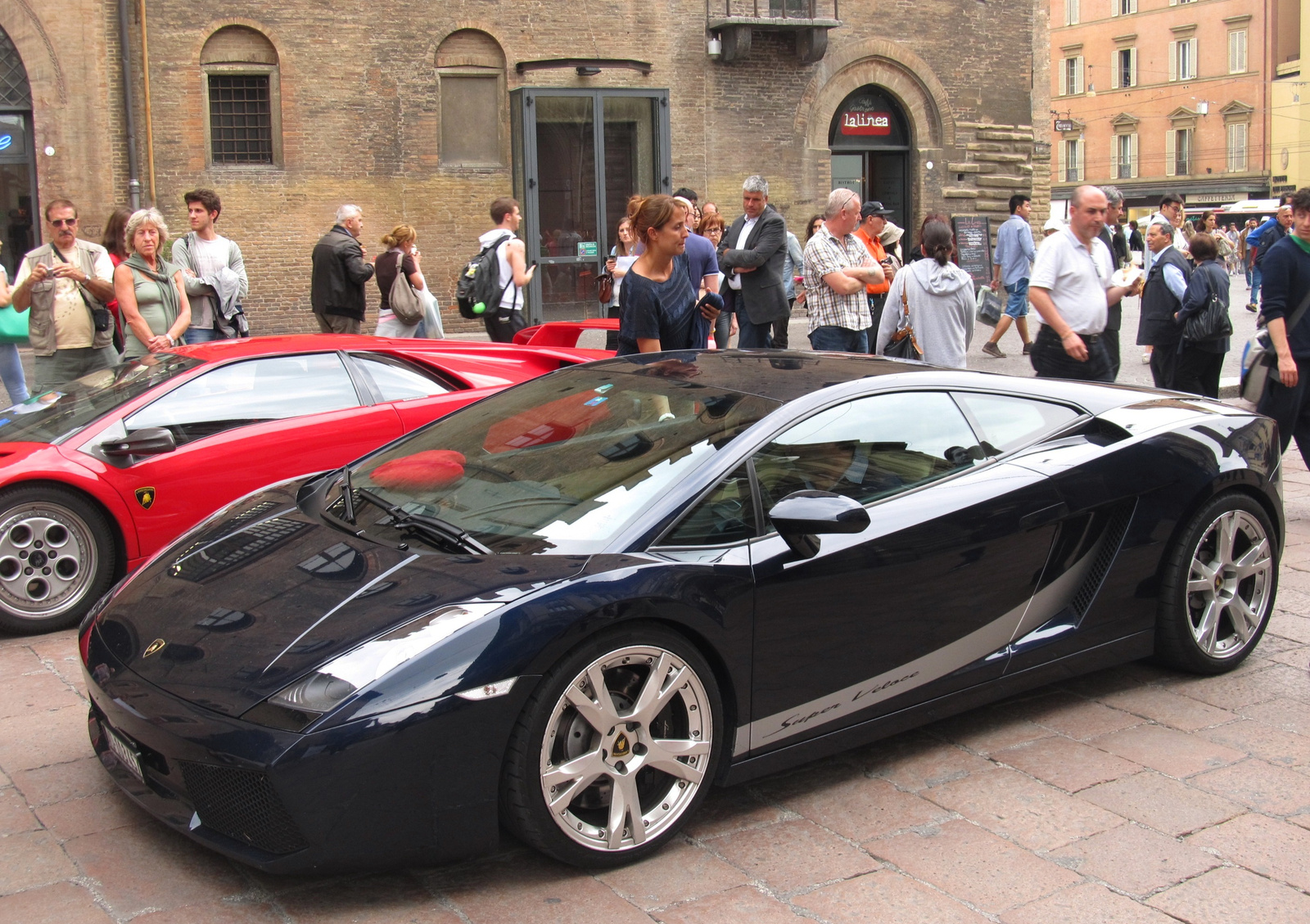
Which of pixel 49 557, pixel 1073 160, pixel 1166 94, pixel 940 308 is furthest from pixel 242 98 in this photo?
pixel 1073 160

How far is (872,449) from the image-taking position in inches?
160

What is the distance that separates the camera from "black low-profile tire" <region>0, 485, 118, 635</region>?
5586 millimetres

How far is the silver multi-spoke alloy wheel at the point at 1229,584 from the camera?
15.7 ft

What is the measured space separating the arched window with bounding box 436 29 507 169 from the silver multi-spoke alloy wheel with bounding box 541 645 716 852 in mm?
16514

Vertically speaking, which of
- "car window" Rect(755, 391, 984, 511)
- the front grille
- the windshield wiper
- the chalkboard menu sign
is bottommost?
the front grille

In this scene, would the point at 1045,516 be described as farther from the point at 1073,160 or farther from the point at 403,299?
the point at 1073,160

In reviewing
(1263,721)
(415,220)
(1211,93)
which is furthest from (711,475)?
(1211,93)

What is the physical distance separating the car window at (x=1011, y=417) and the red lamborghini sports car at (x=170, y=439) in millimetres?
2837

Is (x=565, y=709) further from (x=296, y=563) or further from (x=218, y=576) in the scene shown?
(x=218, y=576)

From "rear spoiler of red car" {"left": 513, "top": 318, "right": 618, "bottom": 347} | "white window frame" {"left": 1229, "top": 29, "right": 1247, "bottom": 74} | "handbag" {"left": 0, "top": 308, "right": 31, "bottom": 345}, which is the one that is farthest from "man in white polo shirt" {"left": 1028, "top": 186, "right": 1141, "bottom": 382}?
"white window frame" {"left": 1229, "top": 29, "right": 1247, "bottom": 74}

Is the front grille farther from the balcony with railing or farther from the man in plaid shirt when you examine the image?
the balcony with railing

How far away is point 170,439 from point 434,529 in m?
2.50

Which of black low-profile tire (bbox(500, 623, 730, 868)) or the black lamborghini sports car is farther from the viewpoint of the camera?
black low-profile tire (bbox(500, 623, 730, 868))

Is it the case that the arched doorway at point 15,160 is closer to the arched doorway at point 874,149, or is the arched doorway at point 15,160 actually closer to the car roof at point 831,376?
the arched doorway at point 874,149
